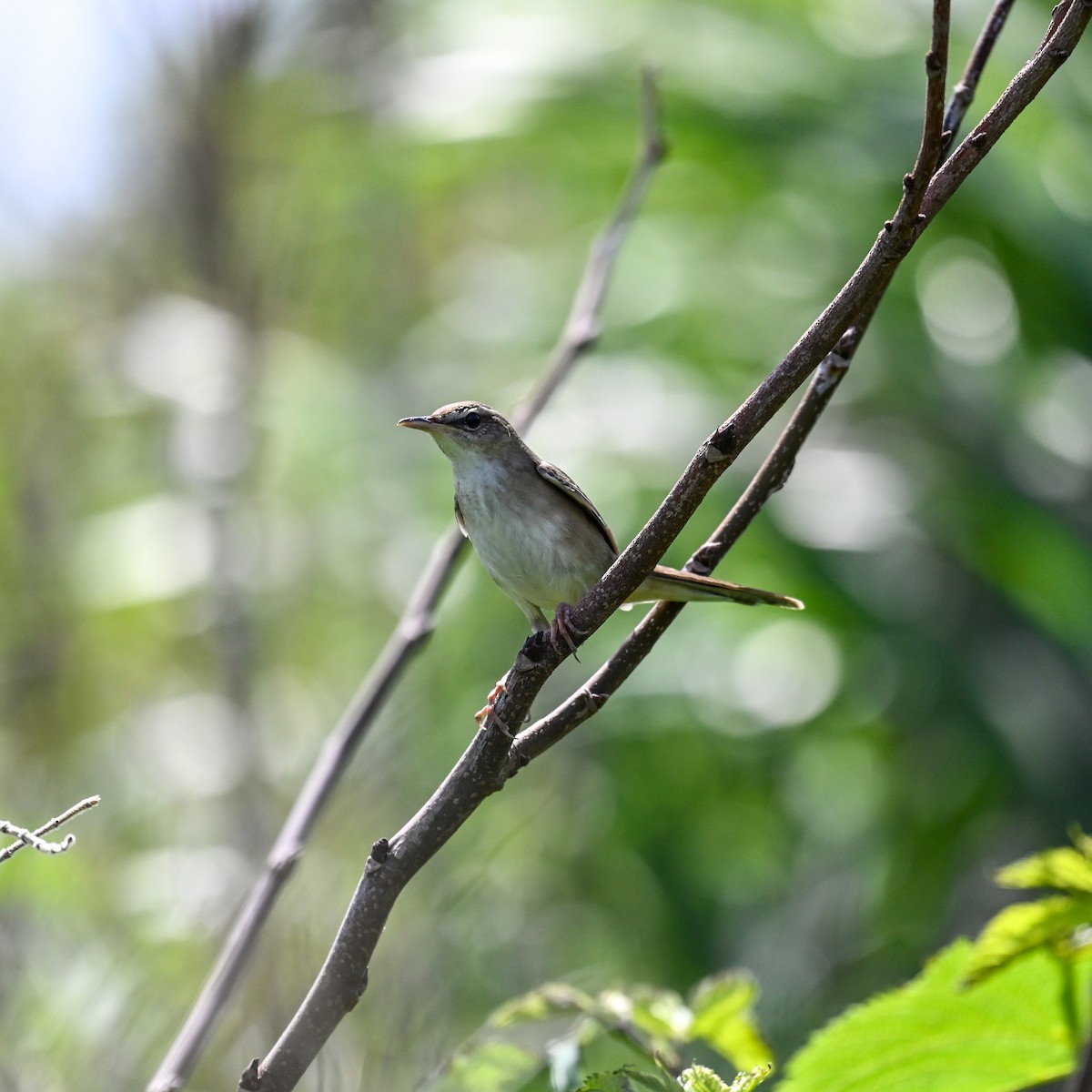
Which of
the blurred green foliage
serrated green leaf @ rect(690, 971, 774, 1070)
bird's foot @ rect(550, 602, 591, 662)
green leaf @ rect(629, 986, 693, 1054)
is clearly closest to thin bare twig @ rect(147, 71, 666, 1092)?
bird's foot @ rect(550, 602, 591, 662)

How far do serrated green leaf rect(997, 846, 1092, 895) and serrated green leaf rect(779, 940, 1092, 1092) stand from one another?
132 millimetres

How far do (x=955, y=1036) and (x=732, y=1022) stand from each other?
12.1 inches

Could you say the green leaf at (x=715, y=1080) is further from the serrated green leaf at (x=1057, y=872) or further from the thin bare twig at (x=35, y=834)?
the thin bare twig at (x=35, y=834)

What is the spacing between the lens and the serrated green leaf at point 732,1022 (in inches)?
68.2

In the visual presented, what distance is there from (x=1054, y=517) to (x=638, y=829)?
6.93 feet

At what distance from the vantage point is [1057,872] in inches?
59.5

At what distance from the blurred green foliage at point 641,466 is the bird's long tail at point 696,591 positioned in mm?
1346

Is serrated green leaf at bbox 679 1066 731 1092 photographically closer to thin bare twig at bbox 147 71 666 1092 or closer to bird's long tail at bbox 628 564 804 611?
thin bare twig at bbox 147 71 666 1092

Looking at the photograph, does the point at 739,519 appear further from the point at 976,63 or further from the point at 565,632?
the point at 976,63

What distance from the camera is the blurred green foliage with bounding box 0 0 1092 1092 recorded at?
4.76 m

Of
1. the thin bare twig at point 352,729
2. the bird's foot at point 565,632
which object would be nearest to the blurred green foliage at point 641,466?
the thin bare twig at point 352,729

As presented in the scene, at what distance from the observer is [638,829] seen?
5219mm

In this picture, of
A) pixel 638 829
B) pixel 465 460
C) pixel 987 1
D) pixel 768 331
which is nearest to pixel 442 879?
pixel 465 460

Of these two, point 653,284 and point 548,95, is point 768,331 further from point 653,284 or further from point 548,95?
point 548,95
